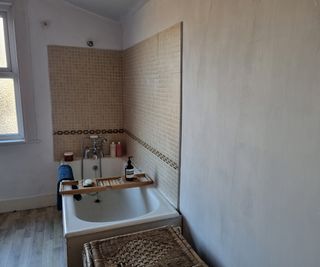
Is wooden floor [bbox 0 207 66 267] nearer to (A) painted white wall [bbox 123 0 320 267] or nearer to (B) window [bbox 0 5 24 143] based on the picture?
(B) window [bbox 0 5 24 143]

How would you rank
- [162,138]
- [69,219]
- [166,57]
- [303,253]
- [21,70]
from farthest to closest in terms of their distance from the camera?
[21,70] < [162,138] < [166,57] < [69,219] < [303,253]

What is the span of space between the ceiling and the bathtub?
63.6 inches

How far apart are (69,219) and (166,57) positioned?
133 centimetres

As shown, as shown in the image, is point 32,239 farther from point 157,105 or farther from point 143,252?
point 157,105

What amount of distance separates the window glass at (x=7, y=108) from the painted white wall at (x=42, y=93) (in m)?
0.20

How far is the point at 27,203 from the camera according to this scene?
3.20 meters

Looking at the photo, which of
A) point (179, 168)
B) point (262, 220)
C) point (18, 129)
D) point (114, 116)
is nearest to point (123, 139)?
point (114, 116)

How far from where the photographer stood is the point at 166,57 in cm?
199

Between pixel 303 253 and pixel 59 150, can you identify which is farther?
pixel 59 150

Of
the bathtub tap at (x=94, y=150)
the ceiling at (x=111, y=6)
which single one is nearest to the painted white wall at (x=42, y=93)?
the ceiling at (x=111, y=6)

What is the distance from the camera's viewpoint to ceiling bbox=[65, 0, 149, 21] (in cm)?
251

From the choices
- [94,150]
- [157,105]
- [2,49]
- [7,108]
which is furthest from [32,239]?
[2,49]

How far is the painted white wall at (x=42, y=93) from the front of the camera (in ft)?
9.55

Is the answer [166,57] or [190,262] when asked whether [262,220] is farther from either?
[166,57]
